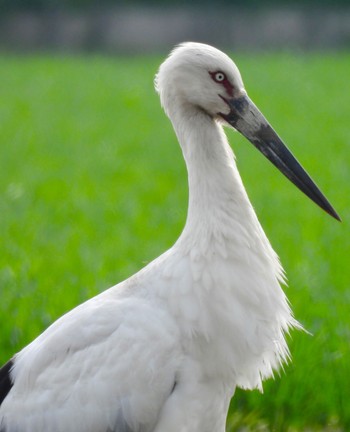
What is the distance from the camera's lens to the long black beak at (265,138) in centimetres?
405

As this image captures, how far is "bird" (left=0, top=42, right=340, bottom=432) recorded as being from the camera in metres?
3.75

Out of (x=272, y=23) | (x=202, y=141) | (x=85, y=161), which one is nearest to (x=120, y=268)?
(x=202, y=141)

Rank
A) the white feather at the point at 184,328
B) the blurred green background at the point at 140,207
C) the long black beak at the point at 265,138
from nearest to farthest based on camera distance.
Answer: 1. the white feather at the point at 184,328
2. the long black beak at the point at 265,138
3. the blurred green background at the point at 140,207

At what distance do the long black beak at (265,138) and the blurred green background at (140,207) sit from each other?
124 cm

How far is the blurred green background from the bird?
1116 millimetres

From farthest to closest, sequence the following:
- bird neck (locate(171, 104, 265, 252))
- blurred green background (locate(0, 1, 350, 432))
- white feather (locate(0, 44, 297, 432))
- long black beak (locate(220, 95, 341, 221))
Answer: blurred green background (locate(0, 1, 350, 432)) < long black beak (locate(220, 95, 341, 221)) < bird neck (locate(171, 104, 265, 252)) < white feather (locate(0, 44, 297, 432))

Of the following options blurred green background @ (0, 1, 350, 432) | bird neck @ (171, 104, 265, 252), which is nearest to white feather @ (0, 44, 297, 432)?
bird neck @ (171, 104, 265, 252)

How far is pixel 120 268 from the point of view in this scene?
7086 millimetres

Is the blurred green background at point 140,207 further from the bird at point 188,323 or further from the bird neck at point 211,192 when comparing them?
the bird neck at point 211,192

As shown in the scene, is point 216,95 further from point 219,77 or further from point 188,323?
point 188,323

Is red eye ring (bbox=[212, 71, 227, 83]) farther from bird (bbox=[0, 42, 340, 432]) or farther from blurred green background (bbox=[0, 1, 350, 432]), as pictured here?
blurred green background (bbox=[0, 1, 350, 432])

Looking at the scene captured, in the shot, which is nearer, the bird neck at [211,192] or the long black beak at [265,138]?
the bird neck at [211,192]

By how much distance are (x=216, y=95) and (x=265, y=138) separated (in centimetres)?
28

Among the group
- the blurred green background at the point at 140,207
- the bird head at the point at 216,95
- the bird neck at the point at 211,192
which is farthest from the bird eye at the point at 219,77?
the blurred green background at the point at 140,207
